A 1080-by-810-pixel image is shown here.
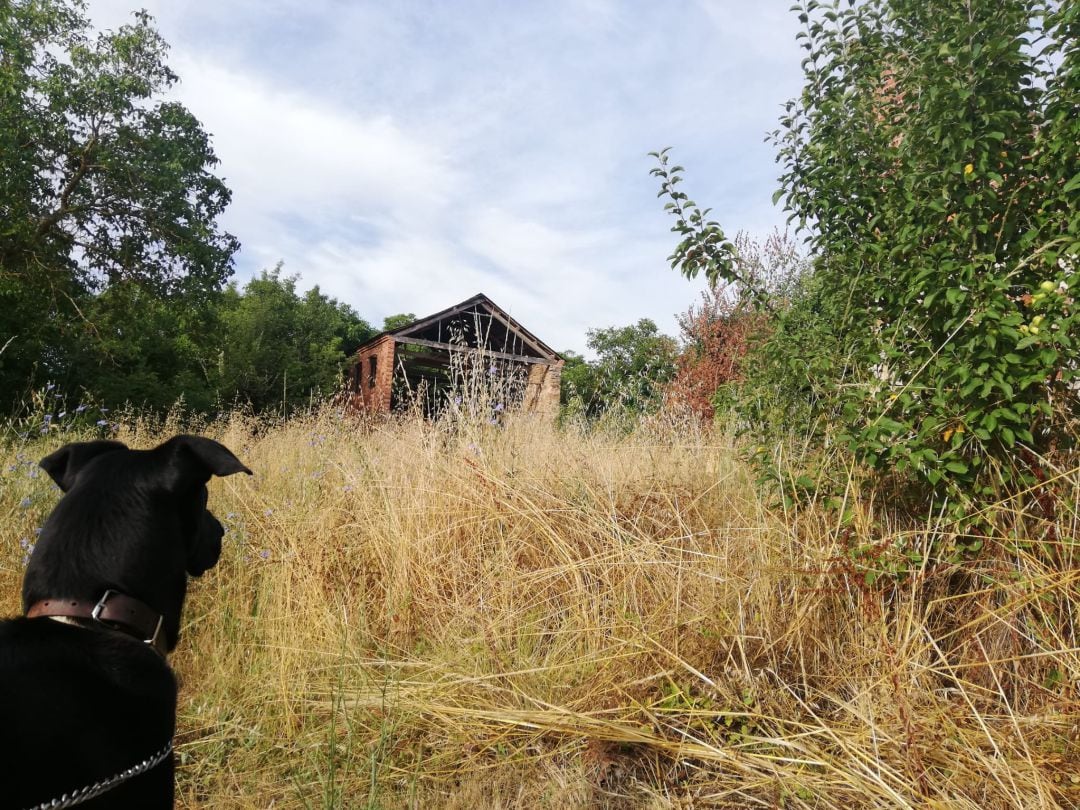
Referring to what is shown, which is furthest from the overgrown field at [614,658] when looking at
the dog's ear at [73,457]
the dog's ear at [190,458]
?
the dog's ear at [73,457]

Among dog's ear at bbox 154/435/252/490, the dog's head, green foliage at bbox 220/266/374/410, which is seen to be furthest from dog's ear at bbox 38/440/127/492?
green foliage at bbox 220/266/374/410

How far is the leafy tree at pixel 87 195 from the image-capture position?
1347 centimetres

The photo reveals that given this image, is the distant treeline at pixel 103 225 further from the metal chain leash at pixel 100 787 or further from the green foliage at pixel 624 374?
the metal chain leash at pixel 100 787

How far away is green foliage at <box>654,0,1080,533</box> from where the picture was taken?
225 cm

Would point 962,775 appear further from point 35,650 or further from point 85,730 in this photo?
point 35,650

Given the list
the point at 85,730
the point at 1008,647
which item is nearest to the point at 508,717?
the point at 85,730

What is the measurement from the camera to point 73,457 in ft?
6.24

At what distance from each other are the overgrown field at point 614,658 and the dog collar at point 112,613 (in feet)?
2.38

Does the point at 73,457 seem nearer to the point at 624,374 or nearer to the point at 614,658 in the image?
the point at 614,658

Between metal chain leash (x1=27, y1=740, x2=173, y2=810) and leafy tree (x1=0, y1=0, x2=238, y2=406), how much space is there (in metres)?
15.0

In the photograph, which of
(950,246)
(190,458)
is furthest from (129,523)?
(950,246)

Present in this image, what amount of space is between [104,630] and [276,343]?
876 inches

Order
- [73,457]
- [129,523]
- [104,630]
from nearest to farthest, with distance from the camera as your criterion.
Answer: [104,630], [129,523], [73,457]

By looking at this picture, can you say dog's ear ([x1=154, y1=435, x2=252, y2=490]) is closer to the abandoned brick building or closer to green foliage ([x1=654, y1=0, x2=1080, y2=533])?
green foliage ([x1=654, y1=0, x2=1080, y2=533])
